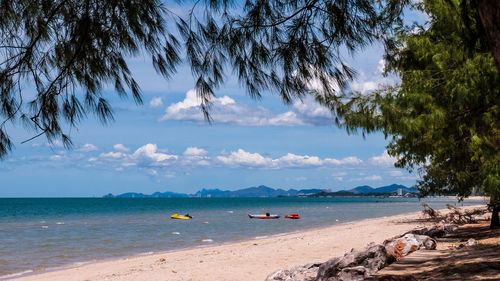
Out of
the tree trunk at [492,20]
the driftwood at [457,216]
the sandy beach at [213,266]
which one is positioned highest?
the tree trunk at [492,20]

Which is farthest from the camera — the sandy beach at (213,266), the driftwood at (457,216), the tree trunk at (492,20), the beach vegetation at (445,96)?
the driftwood at (457,216)

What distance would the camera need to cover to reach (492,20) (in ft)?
9.21

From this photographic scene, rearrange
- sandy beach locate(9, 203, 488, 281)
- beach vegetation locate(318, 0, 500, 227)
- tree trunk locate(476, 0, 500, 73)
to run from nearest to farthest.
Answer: tree trunk locate(476, 0, 500, 73) < beach vegetation locate(318, 0, 500, 227) < sandy beach locate(9, 203, 488, 281)

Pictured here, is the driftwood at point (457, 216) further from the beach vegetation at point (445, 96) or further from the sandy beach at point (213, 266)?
the beach vegetation at point (445, 96)

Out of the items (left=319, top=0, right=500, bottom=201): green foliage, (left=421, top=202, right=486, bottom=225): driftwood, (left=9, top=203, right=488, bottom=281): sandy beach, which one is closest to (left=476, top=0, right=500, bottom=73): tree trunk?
(left=319, top=0, right=500, bottom=201): green foliage

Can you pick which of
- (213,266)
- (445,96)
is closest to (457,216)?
(213,266)

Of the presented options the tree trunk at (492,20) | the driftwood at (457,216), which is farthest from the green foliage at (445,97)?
the driftwood at (457,216)

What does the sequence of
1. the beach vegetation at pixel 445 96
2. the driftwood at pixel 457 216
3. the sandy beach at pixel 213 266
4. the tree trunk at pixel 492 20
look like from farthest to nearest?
the driftwood at pixel 457 216, the sandy beach at pixel 213 266, the beach vegetation at pixel 445 96, the tree trunk at pixel 492 20

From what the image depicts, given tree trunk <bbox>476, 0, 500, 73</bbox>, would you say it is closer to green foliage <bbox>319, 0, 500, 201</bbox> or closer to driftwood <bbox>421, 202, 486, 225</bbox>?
green foliage <bbox>319, 0, 500, 201</bbox>

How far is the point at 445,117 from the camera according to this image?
22.0 feet

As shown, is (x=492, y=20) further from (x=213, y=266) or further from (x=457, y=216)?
(x=457, y=216)

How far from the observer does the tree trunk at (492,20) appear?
2762 millimetres

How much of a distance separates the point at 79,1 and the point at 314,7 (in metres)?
2.45

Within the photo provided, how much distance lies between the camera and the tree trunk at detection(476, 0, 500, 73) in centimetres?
276
